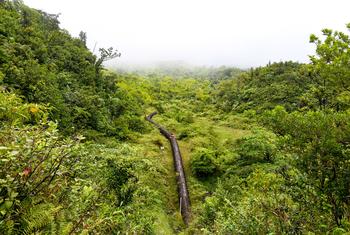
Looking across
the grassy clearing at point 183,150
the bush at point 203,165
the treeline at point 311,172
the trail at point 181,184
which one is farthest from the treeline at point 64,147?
the bush at point 203,165

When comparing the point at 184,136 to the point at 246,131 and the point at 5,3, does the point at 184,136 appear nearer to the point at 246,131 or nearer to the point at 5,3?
the point at 246,131

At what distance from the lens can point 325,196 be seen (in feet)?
20.1

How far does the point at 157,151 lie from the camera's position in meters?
22.9

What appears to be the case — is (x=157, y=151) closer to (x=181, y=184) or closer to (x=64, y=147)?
(x=181, y=184)

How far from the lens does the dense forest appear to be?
136 inches

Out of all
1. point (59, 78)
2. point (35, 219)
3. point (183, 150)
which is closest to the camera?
point (35, 219)

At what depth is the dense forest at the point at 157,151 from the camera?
3.45 m

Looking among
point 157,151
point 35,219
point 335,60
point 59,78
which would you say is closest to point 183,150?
point 157,151

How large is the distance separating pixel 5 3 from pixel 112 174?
Result: 23760 millimetres

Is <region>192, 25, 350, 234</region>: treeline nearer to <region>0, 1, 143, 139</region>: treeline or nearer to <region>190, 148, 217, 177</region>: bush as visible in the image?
<region>0, 1, 143, 139</region>: treeline

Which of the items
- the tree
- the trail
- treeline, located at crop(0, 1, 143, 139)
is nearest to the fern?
the tree

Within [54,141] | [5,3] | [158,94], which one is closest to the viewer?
[54,141]

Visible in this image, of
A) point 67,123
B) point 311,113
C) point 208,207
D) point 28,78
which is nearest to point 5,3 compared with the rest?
point 28,78

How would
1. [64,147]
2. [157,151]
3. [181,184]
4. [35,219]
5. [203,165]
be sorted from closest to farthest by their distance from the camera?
[35,219] < [64,147] < [181,184] < [203,165] < [157,151]
